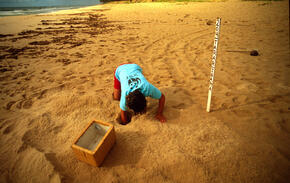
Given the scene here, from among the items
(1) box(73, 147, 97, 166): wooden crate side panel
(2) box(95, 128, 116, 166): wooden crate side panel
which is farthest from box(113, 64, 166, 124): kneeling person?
(1) box(73, 147, 97, 166): wooden crate side panel

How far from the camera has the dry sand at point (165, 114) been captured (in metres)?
1.61

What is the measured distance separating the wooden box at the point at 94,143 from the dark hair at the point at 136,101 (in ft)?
1.16

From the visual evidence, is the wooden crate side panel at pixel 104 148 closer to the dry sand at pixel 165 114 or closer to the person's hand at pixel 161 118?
the dry sand at pixel 165 114

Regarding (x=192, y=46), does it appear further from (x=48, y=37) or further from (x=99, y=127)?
(x=48, y=37)

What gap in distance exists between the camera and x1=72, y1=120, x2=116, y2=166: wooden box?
1.49m

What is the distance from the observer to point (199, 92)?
288 cm

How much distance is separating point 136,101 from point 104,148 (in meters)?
0.66

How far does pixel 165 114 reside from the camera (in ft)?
7.69

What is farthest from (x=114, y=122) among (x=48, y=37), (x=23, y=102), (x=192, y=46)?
(x=48, y=37)

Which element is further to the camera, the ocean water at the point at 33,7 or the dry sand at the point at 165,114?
the ocean water at the point at 33,7

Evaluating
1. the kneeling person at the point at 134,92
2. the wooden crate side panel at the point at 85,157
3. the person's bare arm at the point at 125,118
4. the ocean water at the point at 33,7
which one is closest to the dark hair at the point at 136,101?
the kneeling person at the point at 134,92

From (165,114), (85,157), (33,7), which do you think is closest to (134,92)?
(165,114)

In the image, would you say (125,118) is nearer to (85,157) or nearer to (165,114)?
(165,114)

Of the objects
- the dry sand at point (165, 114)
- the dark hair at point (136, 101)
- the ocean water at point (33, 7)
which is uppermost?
the ocean water at point (33, 7)
